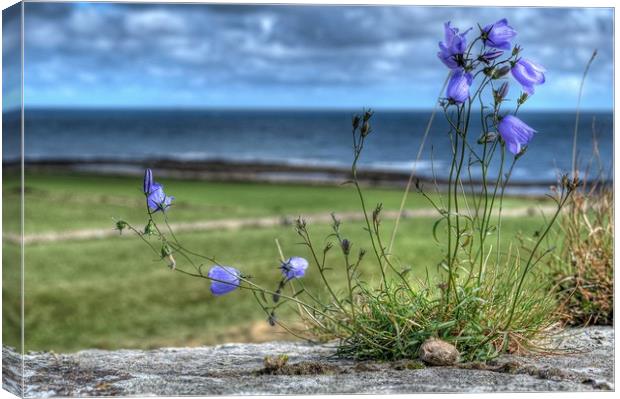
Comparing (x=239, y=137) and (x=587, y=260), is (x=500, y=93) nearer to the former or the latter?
(x=587, y=260)

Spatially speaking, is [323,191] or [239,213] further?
[323,191]

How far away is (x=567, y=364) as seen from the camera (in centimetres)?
290

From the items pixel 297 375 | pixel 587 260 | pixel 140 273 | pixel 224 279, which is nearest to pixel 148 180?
pixel 224 279

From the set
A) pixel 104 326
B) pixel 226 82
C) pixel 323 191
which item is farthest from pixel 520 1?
pixel 226 82

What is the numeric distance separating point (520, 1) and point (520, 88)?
589 millimetres

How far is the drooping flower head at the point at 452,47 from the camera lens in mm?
2531

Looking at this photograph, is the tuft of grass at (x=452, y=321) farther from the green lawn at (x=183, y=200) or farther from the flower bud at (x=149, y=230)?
the green lawn at (x=183, y=200)

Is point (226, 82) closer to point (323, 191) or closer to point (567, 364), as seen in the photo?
point (323, 191)

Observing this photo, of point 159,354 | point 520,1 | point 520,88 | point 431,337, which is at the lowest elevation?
point 159,354

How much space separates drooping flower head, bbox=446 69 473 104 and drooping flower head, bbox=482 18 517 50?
0.13 metres

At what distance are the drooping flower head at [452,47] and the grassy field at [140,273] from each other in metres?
1.56

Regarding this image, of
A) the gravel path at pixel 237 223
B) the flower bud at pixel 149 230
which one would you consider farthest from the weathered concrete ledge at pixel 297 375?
the gravel path at pixel 237 223

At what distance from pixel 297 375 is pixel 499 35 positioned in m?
1.31

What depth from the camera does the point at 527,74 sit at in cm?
270
